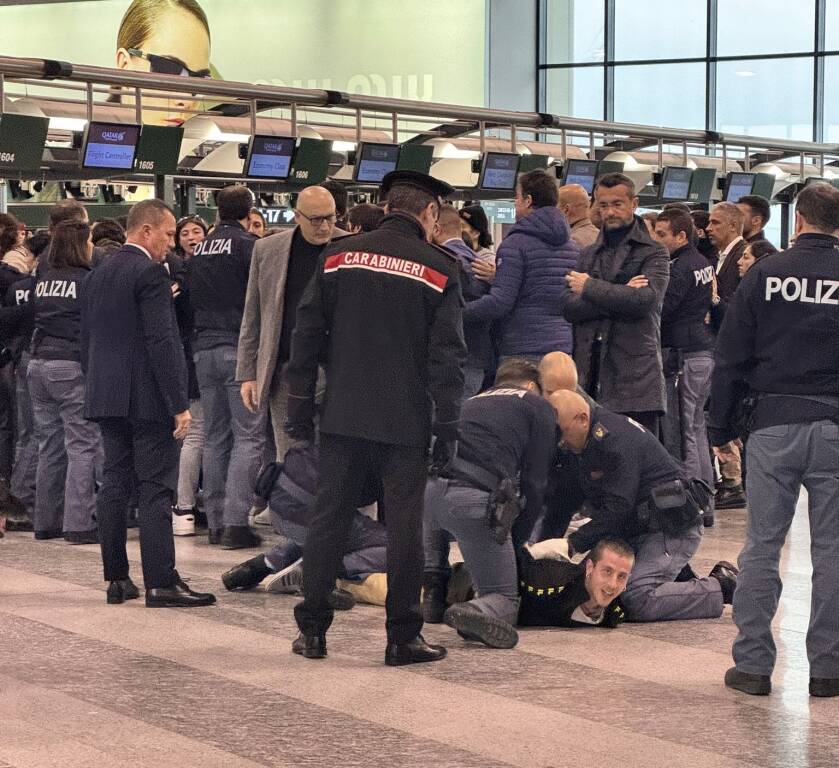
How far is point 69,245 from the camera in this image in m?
8.20

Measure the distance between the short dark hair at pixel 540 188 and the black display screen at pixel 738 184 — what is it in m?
10.2

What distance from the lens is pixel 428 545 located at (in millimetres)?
6383

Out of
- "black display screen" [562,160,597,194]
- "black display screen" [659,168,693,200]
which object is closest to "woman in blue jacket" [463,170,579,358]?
"black display screen" [562,160,597,194]

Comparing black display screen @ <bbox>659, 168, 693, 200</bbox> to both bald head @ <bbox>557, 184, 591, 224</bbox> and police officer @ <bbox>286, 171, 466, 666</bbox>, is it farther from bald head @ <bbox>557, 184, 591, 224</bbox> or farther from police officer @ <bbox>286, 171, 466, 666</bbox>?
police officer @ <bbox>286, 171, 466, 666</bbox>

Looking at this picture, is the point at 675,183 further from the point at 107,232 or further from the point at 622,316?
the point at 622,316

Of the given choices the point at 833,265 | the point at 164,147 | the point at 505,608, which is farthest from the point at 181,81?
the point at 833,265

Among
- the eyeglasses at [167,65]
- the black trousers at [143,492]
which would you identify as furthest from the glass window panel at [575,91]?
the black trousers at [143,492]

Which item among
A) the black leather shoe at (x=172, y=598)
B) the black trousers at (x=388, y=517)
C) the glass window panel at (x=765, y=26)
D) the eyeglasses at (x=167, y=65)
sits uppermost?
the glass window panel at (x=765, y=26)

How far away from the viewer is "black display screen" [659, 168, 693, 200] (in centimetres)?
1648

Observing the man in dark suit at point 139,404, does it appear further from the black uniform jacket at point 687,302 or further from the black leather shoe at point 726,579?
the black uniform jacket at point 687,302

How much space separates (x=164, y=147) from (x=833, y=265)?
320 inches

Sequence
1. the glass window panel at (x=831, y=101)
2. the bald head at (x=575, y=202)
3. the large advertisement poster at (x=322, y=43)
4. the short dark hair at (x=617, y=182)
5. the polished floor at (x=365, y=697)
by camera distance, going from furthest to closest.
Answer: the large advertisement poster at (x=322, y=43)
the glass window panel at (x=831, y=101)
the bald head at (x=575, y=202)
the short dark hair at (x=617, y=182)
the polished floor at (x=365, y=697)

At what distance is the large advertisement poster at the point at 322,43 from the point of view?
1046 inches

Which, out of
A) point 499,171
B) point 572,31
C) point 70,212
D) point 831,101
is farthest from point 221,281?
point 572,31
